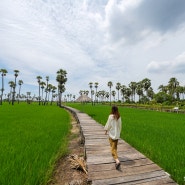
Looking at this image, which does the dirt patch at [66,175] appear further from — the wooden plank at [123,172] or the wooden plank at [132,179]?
the wooden plank at [132,179]

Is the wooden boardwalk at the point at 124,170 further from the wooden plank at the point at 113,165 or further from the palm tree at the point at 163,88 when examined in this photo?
the palm tree at the point at 163,88

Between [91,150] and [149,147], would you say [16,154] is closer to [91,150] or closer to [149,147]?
[91,150]

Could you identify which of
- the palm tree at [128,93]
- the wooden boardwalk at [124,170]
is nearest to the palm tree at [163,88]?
the palm tree at [128,93]

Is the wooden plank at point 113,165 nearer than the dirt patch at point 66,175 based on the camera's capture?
Yes

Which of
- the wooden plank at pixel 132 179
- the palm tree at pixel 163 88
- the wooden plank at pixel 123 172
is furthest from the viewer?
the palm tree at pixel 163 88

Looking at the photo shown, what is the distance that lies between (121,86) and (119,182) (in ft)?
280

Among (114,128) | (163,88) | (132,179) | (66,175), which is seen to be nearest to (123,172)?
(132,179)

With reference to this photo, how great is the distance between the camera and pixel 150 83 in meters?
62.9

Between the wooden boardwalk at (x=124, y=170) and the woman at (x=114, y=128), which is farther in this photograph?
the woman at (x=114, y=128)

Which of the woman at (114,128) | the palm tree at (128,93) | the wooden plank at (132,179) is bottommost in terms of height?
the wooden plank at (132,179)

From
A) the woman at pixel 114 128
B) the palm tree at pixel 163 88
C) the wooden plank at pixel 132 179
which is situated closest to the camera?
the wooden plank at pixel 132 179

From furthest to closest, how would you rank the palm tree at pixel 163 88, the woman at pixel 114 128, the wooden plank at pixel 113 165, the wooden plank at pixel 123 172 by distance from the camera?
the palm tree at pixel 163 88
the woman at pixel 114 128
the wooden plank at pixel 113 165
the wooden plank at pixel 123 172

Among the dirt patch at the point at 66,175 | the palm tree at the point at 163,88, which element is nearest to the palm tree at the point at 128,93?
the palm tree at the point at 163,88

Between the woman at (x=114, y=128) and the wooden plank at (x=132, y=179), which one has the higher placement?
the woman at (x=114, y=128)
